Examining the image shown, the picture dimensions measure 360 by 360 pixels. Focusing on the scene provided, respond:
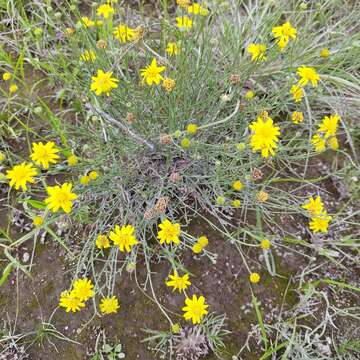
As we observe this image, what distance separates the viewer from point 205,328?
1441 millimetres

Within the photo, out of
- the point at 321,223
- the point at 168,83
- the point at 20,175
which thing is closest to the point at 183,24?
the point at 168,83

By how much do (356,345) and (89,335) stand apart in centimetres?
105

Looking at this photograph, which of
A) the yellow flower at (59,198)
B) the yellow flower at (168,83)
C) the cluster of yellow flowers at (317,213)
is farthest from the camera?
the cluster of yellow flowers at (317,213)

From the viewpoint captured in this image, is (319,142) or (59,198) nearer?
(59,198)

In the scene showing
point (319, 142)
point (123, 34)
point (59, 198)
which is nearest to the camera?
point (59, 198)

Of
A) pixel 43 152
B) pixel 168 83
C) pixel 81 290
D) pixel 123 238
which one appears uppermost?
pixel 168 83

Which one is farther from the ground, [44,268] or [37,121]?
[37,121]

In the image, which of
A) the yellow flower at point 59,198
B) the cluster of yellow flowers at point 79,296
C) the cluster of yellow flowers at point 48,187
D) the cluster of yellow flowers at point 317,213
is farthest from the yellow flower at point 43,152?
the cluster of yellow flowers at point 317,213

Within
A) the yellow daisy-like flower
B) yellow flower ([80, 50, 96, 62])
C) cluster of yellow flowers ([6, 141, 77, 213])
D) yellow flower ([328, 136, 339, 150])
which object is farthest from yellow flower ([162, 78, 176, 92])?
yellow flower ([328, 136, 339, 150])

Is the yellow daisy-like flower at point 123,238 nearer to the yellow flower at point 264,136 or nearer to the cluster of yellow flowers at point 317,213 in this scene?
the yellow flower at point 264,136

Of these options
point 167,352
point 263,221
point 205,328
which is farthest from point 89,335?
point 263,221

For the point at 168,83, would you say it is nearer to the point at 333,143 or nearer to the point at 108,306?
the point at 333,143

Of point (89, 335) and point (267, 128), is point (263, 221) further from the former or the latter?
point (89, 335)

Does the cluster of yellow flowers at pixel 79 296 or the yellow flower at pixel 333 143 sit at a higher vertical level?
the yellow flower at pixel 333 143
